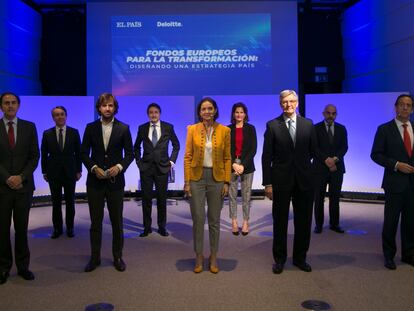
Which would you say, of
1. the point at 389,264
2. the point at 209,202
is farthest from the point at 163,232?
the point at 389,264

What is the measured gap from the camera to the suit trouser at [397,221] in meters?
4.10

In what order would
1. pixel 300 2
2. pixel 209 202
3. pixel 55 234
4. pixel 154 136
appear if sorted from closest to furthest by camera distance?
pixel 209 202
pixel 55 234
pixel 154 136
pixel 300 2

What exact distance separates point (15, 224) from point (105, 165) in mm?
903

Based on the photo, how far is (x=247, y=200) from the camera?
566 centimetres

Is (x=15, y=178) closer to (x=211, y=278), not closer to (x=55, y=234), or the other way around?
(x=211, y=278)

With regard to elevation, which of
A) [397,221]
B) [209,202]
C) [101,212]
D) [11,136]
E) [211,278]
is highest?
[11,136]

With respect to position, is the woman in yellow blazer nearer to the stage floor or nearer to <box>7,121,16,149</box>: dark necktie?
the stage floor

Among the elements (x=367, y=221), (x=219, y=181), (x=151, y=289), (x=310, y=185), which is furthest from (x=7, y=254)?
(x=367, y=221)

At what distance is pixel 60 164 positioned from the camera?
18.5ft

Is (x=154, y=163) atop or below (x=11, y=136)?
below

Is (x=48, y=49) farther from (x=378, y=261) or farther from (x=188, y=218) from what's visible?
(x=378, y=261)

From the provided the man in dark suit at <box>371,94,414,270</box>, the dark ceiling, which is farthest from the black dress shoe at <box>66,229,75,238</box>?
the dark ceiling

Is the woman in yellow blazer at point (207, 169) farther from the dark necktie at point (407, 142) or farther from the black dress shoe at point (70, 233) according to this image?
the black dress shoe at point (70, 233)

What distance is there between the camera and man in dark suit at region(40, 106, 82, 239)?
18.5 feet
